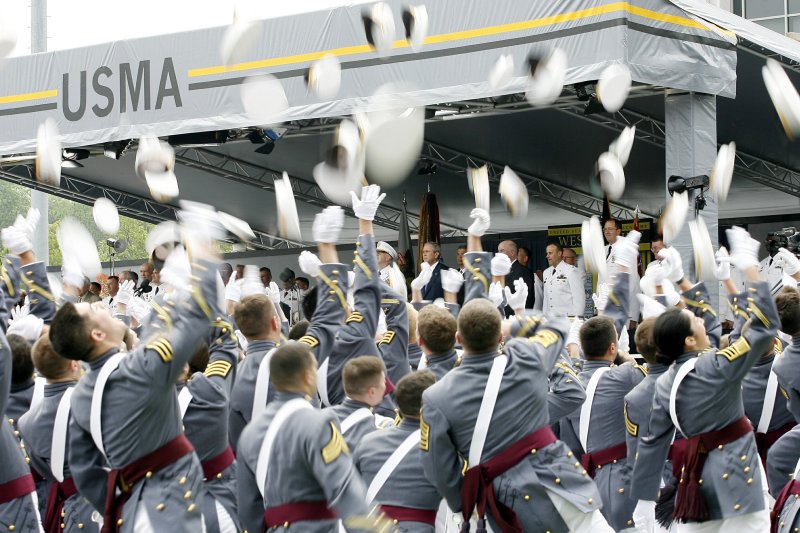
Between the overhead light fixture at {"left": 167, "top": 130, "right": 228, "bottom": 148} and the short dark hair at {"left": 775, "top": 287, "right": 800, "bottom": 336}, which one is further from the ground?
the overhead light fixture at {"left": 167, "top": 130, "right": 228, "bottom": 148}

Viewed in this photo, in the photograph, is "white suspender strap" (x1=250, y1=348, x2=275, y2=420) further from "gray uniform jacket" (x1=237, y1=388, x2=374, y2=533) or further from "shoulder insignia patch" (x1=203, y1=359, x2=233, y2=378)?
"gray uniform jacket" (x1=237, y1=388, x2=374, y2=533)

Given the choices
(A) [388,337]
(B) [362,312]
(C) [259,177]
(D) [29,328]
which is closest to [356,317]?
(B) [362,312]

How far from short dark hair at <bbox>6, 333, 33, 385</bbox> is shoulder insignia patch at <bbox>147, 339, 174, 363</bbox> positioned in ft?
4.93

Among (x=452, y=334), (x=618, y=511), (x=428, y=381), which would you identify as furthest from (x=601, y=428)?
(x=428, y=381)

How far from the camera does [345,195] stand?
1588cm

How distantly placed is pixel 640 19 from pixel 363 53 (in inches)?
115

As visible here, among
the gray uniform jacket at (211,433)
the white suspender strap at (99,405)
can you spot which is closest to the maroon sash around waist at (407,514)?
the gray uniform jacket at (211,433)

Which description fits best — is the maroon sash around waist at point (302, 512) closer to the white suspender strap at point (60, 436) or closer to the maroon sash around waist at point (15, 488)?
the white suspender strap at point (60, 436)

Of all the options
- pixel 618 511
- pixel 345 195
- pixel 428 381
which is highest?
pixel 345 195

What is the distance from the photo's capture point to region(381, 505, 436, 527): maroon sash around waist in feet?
15.5

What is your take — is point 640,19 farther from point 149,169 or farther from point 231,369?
point 149,169

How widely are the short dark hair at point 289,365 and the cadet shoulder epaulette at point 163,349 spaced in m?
0.37

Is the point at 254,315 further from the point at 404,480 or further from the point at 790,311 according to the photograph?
the point at 790,311

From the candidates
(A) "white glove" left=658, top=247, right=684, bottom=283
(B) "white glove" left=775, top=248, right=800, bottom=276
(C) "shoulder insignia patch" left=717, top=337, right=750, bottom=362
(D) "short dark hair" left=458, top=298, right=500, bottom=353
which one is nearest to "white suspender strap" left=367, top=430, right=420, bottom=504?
(D) "short dark hair" left=458, top=298, right=500, bottom=353
